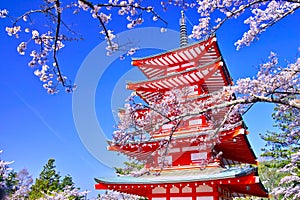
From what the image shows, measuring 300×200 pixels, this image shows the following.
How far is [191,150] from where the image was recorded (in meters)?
10.2

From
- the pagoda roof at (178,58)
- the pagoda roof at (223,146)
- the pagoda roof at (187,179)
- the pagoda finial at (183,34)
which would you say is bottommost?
the pagoda roof at (187,179)

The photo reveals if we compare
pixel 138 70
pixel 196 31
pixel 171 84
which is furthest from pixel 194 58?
pixel 196 31

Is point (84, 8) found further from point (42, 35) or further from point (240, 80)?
point (240, 80)

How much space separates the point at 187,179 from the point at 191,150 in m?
1.81

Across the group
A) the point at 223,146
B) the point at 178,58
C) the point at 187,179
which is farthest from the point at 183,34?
the point at 187,179

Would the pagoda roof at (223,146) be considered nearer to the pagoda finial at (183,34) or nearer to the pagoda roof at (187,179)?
the pagoda roof at (187,179)

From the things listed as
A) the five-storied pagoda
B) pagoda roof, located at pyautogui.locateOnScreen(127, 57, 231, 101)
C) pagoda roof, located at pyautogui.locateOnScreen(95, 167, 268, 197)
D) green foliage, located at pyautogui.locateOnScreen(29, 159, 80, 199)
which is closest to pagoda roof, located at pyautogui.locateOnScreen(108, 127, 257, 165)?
the five-storied pagoda

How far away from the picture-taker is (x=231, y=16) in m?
5.20

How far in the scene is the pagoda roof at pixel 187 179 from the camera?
26.6ft

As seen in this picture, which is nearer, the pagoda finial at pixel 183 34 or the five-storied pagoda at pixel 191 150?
the five-storied pagoda at pixel 191 150

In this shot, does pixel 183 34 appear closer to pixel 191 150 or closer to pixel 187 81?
pixel 187 81

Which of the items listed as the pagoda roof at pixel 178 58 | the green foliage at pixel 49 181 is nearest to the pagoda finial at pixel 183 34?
the pagoda roof at pixel 178 58

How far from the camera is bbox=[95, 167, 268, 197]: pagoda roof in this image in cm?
811

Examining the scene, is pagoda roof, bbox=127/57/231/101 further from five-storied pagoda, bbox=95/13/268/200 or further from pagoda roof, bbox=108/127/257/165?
pagoda roof, bbox=108/127/257/165
